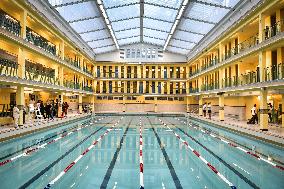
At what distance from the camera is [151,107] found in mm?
45000

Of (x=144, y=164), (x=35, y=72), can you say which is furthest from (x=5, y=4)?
(x=144, y=164)

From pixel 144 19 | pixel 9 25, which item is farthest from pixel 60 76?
pixel 144 19

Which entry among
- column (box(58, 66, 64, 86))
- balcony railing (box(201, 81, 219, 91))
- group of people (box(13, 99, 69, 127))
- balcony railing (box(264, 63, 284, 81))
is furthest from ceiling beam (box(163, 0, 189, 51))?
group of people (box(13, 99, 69, 127))

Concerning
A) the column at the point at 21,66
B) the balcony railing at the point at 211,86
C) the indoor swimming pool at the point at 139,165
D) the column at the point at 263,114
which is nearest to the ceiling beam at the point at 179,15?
the balcony railing at the point at 211,86

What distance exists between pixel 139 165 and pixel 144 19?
24366 mm

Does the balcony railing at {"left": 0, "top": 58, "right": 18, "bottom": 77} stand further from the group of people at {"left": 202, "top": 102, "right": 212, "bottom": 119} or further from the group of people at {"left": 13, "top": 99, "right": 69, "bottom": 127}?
the group of people at {"left": 202, "top": 102, "right": 212, "bottom": 119}

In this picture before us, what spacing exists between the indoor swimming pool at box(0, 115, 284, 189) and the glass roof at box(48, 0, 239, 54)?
42.4 feet

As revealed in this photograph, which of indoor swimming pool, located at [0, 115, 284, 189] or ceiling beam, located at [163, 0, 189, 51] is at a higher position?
ceiling beam, located at [163, 0, 189, 51]

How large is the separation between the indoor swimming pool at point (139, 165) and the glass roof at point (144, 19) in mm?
12929

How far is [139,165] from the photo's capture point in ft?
28.5

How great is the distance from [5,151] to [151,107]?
34757 millimetres

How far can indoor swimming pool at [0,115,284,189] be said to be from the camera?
6754 millimetres

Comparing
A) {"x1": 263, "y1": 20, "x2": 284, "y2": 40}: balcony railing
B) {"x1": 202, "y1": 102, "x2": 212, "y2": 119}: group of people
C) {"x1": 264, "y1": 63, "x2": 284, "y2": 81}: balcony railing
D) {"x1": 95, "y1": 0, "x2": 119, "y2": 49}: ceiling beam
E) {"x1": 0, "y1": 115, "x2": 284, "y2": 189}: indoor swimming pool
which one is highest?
{"x1": 95, "y1": 0, "x2": 119, "y2": 49}: ceiling beam

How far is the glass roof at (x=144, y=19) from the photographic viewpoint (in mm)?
22609
